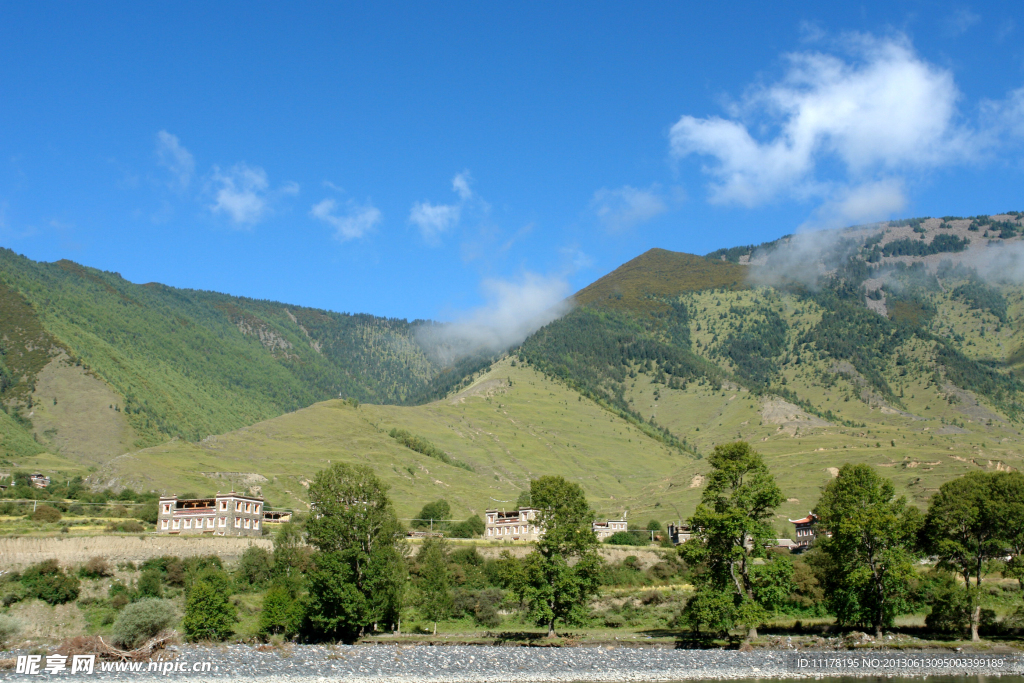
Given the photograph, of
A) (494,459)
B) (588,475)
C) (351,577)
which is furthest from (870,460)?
(351,577)

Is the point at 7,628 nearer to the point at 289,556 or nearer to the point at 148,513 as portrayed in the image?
the point at 289,556

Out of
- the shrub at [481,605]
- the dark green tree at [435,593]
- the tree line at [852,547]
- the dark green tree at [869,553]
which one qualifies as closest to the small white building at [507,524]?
the shrub at [481,605]

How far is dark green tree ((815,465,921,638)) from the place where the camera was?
165 feet

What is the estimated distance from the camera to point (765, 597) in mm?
50875

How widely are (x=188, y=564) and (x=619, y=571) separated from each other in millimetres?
42920

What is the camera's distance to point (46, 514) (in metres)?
89.6

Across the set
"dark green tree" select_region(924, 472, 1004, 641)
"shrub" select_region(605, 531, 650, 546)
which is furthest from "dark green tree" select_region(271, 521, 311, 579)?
"dark green tree" select_region(924, 472, 1004, 641)

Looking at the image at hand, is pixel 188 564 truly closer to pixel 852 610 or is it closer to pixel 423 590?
pixel 423 590

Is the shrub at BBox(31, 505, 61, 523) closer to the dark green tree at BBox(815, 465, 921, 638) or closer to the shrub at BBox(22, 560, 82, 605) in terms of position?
the shrub at BBox(22, 560, 82, 605)

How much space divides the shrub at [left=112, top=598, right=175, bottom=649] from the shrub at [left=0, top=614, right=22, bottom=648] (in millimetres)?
6968

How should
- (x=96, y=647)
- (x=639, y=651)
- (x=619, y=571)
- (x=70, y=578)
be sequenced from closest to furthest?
(x=96, y=647)
(x=639, y=651)
(x=70, y=578)
(x=619, y=571)

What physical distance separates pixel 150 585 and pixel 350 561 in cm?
1988

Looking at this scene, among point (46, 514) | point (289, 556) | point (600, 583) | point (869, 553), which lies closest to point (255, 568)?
point (289, 556)

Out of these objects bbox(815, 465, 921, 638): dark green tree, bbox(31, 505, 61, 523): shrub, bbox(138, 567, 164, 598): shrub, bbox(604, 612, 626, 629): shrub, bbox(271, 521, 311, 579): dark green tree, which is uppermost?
bbox(815, 465, 921, 638): dark green tree
